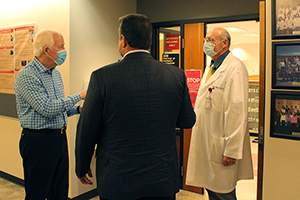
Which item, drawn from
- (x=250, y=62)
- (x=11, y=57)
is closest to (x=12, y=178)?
(x=11, y=57)

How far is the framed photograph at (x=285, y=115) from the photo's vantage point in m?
1.96

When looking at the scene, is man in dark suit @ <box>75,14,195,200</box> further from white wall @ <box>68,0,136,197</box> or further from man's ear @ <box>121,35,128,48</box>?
white wall @ <box>68,0,136,197</box>

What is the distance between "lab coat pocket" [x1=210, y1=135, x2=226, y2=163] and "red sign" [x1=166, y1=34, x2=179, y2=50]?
5.23 ft

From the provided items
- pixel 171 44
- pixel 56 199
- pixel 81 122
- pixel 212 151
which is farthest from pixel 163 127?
pixel 171 44

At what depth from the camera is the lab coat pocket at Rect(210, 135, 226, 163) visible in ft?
6.83

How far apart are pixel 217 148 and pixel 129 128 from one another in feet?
3.50

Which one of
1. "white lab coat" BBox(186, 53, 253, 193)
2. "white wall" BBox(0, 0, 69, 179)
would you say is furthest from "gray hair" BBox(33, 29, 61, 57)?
"white lab coat" BBox(186, 53, 253, 193)

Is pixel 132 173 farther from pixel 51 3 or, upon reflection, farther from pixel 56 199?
pixel 51 3

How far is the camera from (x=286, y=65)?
1979 millimetres

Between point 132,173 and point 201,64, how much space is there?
2.17 meters

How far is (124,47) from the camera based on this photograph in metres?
1.32

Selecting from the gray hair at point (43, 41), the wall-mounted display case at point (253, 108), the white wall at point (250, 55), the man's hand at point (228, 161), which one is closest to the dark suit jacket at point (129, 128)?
the man's hand at point (228, 161)

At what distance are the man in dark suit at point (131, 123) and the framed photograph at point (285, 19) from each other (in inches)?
43.5

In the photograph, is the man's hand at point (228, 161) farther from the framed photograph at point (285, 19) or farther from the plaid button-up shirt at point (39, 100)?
the plaid button-up shirt at point (39, 100)
